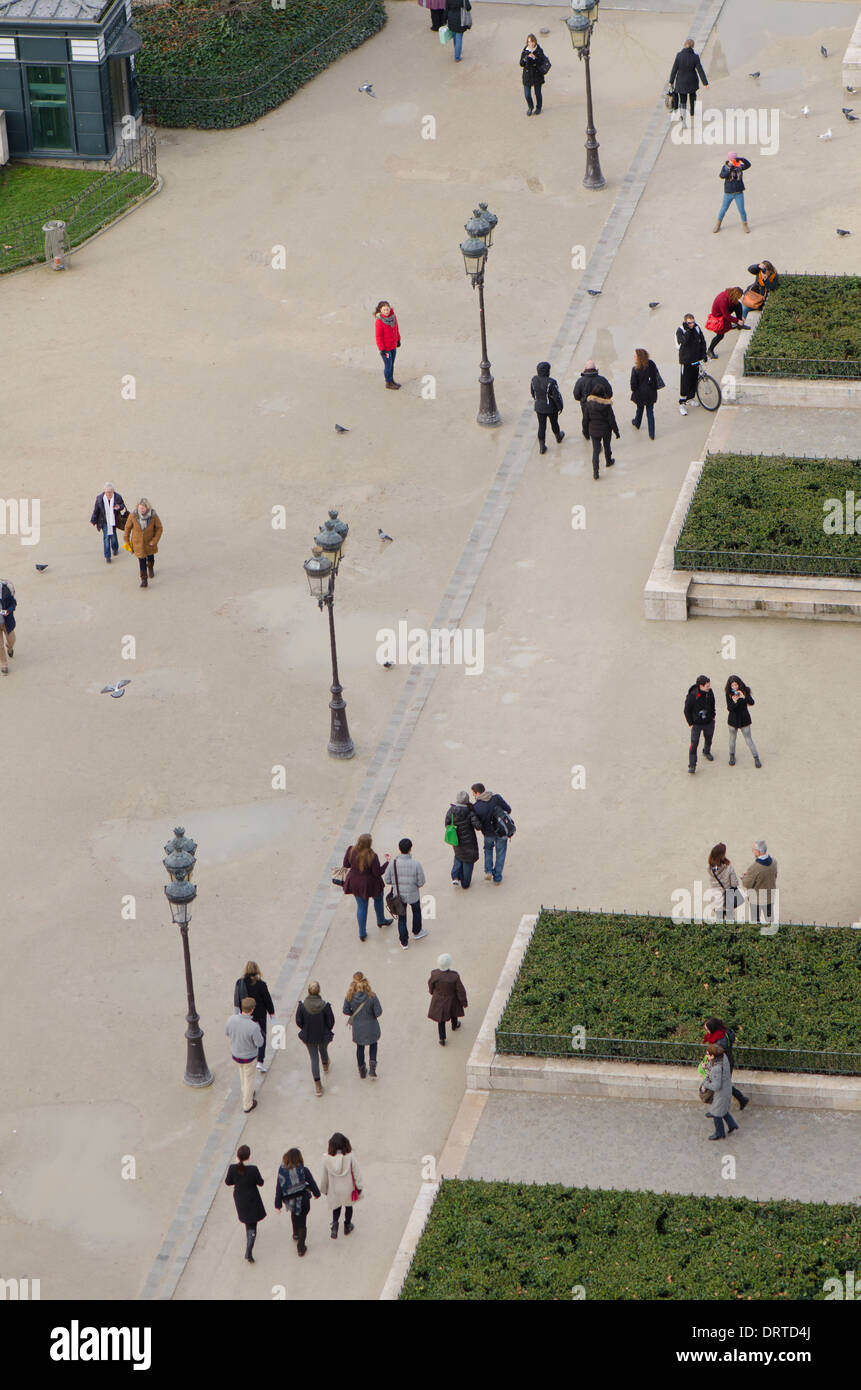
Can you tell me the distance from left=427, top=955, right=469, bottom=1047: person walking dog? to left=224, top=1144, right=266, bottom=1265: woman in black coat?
2616 mm

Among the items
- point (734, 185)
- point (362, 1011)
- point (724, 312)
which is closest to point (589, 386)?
point (724, 312)

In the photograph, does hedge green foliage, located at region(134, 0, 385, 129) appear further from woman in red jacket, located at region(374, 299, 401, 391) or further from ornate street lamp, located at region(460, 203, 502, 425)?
ornate street lamp, located at region(460, 203, 502, 425)

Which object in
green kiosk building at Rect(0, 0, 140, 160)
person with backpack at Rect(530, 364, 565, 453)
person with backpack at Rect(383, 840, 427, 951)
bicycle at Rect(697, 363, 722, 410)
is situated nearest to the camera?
person with backpack at Rect(383, 840, 427, 951)

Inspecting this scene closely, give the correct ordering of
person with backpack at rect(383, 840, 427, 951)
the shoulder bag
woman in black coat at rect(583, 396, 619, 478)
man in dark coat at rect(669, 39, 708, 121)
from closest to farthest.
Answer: person with backpack at rect(383, 840, 427, 951), the shoulder bag, woman in black coat at rect(583, 396, 619, 478), man in dark coat at rect(669, 39, 708, 121)

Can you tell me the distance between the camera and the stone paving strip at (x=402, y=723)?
21.9m

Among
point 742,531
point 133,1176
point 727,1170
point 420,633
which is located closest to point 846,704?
point 742,531

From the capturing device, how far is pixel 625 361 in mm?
33594

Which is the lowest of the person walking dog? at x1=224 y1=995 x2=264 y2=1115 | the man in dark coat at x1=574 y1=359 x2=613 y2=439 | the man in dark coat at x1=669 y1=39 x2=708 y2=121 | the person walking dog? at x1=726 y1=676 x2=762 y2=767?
the person walking dog? at x1=224 y1=995 x2=264 y2=1115

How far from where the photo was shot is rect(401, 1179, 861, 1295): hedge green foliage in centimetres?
1980

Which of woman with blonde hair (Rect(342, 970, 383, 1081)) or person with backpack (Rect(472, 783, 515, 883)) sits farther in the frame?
person with backpack (Rect(472, 783, 515, 883))

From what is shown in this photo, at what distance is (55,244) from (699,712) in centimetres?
1599

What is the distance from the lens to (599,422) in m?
31.1

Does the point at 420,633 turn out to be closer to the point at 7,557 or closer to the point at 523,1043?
the point at 7,557

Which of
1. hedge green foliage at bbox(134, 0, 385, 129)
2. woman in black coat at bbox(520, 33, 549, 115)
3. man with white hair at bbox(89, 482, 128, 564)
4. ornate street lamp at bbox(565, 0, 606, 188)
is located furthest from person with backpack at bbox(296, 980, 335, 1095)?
hedge green foliage at bbox(134, 0, 385, 129)
